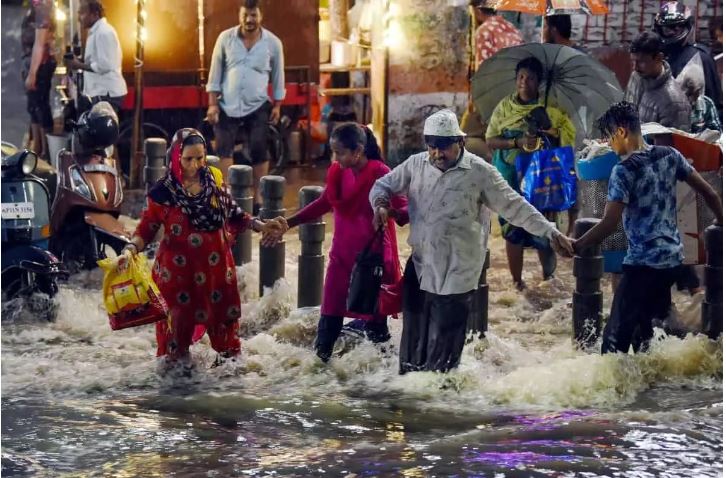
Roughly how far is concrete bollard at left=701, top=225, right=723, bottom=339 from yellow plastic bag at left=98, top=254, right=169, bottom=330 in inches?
134

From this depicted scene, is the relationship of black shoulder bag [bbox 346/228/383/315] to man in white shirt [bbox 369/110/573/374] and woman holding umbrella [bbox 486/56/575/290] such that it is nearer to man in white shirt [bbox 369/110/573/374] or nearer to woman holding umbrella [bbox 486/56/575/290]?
man in white shirt [bbox 369/110/573/374]

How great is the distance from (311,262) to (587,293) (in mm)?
2117

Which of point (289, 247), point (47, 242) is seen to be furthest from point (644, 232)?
point (289, 247)

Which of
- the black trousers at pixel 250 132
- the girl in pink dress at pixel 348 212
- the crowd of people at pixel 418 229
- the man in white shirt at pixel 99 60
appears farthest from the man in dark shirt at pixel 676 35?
the man in white shirt at pixel 99 60

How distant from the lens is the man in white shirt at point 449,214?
333 inches

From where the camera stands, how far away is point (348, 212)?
9.06 meters

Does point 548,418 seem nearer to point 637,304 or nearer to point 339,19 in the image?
point 637,304

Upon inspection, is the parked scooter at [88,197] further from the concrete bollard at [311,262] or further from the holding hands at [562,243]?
the holding hands at [562,243]

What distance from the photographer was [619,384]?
28.8 ft

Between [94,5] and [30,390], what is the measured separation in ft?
23.6

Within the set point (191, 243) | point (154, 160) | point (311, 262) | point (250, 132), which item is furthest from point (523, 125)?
point (250, 132)

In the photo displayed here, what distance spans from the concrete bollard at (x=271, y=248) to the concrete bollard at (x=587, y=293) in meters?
2.64

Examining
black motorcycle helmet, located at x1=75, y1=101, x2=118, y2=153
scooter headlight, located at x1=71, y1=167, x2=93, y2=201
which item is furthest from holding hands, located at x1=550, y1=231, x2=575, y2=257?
black motorcycle helmet, located at x1=75, y1=101, x2=118, y2=153

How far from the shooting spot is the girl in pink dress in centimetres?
892
